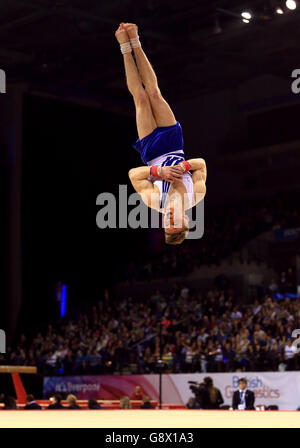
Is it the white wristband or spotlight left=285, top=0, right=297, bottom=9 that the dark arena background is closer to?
spotlight left=285, top=0, right=297, bottom=9

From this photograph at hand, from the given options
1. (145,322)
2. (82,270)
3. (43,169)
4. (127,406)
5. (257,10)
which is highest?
(257,10)

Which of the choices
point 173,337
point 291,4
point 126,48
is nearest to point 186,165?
point 126,48

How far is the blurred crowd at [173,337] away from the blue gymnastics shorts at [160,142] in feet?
23.6

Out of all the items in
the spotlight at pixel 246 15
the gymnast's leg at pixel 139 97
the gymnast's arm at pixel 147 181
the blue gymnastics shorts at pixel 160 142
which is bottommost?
the gymnast's arm at pixel 147 181

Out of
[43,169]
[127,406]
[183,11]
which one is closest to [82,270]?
[43,169]

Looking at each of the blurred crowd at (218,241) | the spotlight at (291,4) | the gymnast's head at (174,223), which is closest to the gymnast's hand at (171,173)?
the gymnast's head at (174,223)

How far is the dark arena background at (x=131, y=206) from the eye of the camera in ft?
57.6

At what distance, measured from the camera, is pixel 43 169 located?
78.2ft

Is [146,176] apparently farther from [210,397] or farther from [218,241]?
[218,241]

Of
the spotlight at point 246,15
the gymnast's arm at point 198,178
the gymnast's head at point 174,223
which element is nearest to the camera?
the gymnast's head at point 174,223

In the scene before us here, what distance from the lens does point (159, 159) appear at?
8203 millimetres

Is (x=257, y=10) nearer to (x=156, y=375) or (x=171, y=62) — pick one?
(x=171, y=62)

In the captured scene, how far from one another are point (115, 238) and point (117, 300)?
2.56 m

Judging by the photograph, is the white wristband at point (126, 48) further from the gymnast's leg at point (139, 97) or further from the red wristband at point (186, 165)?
the red wristband at point (186, 165)
